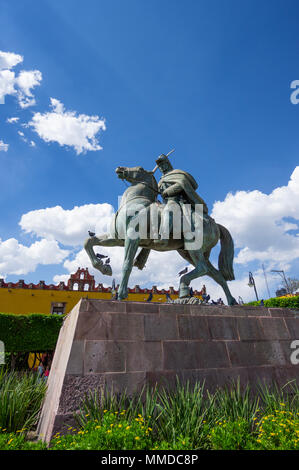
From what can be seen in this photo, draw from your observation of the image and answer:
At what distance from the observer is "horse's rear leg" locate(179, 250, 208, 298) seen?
17.0 ft

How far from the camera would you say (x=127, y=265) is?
16.4ft

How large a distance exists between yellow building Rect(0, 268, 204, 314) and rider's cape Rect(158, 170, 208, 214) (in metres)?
21.6

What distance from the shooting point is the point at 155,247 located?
5801 millimetres

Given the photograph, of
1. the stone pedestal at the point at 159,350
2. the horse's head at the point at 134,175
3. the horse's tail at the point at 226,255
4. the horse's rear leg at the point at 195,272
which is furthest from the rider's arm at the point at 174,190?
the stone pedestal at the point at 159,350

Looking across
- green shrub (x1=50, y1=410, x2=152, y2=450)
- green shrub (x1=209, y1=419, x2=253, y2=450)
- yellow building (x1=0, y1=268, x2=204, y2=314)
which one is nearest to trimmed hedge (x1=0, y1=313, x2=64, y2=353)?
yellow building (x1=0, y1=268, x2=204, y2=314)

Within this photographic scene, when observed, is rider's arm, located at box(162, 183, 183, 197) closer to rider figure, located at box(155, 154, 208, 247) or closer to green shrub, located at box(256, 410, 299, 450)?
rider figure, located at box(155, 154, 208, 247)

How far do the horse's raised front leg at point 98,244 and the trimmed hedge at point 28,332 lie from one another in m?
12.3

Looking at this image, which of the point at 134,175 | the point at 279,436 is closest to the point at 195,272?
the point at 134,175

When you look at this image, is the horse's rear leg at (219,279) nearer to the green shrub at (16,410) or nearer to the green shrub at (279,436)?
the green shrub at (279,436)

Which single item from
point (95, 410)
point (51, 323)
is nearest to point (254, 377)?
point (95, 410)

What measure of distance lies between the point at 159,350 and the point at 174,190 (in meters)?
3.51
